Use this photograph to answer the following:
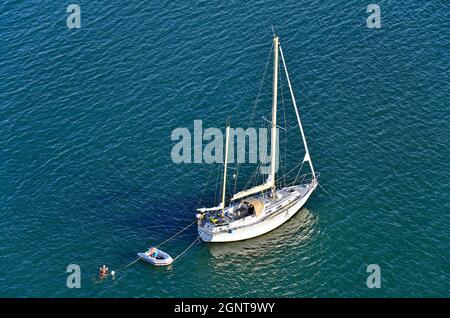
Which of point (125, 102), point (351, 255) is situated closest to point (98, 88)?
point (125, 102)

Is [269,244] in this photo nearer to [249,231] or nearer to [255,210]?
[249,231]

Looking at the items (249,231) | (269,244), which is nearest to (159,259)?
(249,231)

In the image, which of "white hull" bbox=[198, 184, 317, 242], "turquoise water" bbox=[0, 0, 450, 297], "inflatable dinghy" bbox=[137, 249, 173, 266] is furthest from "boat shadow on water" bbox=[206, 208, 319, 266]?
"inflatable dinghy" bbox=[137, 249, 173, 266]

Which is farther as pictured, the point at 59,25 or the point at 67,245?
the point at 59,25

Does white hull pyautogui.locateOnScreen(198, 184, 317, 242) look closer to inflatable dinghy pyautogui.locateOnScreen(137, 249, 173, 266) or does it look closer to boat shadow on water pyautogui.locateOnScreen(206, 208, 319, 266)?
boat shadow on water pyautogui.locateOnScreen(206, 208, 319, 266)

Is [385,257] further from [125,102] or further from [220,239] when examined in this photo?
[125,102]
